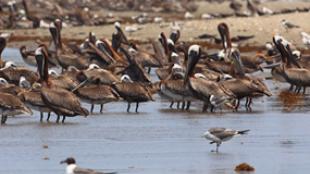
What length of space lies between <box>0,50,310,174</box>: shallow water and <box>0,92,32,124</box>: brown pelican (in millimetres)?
165

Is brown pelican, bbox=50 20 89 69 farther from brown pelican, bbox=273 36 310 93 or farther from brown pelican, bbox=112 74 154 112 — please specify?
brown pelican, bbox=112 74 154 112

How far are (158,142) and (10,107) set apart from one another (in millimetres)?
2643

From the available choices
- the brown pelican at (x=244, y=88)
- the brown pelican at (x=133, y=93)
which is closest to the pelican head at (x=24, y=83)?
the brown pelican at (x=133, y=93)

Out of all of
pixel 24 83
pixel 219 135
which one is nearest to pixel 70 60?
pixel 24 83

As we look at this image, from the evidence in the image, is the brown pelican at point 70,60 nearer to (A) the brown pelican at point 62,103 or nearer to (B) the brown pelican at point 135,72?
(B) the brown pelican at point 135,72

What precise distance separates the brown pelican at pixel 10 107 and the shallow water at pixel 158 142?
165 millimetres

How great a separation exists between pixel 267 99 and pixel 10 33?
21.7 m

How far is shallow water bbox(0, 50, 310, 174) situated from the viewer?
1049cm

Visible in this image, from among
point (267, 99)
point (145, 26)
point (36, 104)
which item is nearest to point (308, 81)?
point (267, 99)

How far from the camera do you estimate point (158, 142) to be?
1245 cm

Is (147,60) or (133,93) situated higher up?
(133,93)

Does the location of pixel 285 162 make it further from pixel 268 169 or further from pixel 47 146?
pixel 47 146

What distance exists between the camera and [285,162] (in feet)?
34.9

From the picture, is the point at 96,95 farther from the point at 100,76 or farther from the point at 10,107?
the point at 100,76
